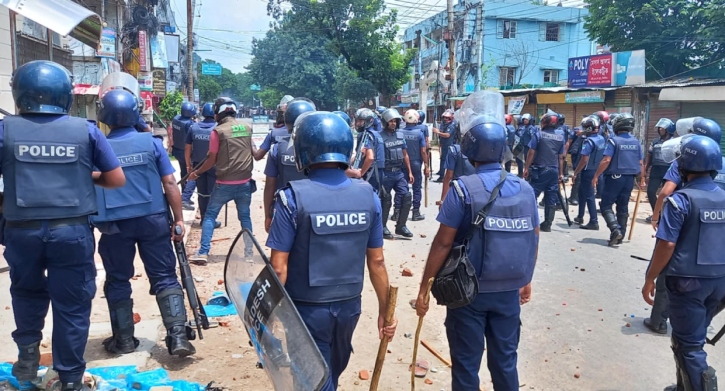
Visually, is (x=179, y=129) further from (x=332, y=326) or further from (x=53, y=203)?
(x=332, y=326)

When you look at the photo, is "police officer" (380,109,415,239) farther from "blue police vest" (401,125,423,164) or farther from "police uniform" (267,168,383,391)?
"police uniform" (267,168,383,391)

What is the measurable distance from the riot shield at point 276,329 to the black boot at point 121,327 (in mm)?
1857

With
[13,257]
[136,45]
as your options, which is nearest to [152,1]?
[136,45]

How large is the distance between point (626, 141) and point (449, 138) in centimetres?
711

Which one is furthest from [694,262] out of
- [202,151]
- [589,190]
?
[202,151]

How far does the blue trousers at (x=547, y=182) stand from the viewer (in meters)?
9.88

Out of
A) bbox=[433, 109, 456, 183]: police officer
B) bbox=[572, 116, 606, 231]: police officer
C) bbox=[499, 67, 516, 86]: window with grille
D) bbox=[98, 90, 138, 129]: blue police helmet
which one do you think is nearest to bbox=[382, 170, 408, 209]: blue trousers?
bbox=[572, 116, 606, 231]: police officer

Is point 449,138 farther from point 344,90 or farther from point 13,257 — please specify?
point 344,90

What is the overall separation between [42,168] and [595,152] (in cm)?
904

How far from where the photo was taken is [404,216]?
917cm

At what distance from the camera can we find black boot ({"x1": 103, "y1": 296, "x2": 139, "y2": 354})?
14.4 ft

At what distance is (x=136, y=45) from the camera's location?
28.5 meters

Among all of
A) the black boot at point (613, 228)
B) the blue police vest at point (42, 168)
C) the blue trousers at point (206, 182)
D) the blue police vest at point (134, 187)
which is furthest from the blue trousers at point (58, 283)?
the black boot at point (613, 228)

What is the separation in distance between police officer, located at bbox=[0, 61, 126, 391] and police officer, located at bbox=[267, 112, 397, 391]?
4.55ft
